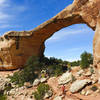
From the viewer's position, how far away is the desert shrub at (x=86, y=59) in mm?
14986

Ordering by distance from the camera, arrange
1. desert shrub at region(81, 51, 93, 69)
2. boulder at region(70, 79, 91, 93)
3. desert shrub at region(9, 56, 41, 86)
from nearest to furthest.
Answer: boulder at region(70, 79, 91, 93)
desert shrub at region(81, 51, 93, 69)
desert shrub at region(9, 56, 41, 86)

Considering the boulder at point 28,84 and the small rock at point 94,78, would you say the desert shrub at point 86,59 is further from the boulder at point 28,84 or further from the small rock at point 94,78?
the boulder at point 28,84

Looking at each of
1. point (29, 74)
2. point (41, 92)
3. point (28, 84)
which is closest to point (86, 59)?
point (41, 92)

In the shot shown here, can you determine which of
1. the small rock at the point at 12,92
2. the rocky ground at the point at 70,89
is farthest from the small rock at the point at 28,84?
the small rock at the point at 12,92

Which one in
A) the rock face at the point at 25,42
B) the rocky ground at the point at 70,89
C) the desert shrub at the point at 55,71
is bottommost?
the rocky ground at the point at 70,89

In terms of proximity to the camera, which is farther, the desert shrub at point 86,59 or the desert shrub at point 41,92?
the desert shrub at point 86,59

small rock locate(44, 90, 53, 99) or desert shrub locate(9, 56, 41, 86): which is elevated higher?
desert shrub locate(9, 56, 41, 86)

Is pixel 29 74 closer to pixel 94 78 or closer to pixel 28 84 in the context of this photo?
pixel 28 84

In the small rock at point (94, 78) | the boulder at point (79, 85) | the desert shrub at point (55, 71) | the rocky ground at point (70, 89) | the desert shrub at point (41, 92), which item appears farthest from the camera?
the desert shrub at point (55, 71)

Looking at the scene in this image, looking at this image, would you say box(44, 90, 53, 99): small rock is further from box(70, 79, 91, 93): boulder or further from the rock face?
the rock face

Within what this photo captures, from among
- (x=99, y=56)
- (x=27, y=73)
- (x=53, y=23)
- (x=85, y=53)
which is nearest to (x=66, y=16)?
(x=53, y=23)

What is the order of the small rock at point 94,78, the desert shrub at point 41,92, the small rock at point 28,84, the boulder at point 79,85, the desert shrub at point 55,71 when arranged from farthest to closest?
the desert shrub at point 55,71, the small rock at point 28,84, the desert shrub at point 41,92, the small rock at point 94,78, the boulder at point 79,85

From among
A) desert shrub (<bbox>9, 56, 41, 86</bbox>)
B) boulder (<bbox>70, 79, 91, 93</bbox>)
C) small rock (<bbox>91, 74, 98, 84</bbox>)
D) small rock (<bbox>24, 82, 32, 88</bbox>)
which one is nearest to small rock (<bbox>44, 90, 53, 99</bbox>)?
boulder (<bbox>70, 79, 91, 93</bbox>)

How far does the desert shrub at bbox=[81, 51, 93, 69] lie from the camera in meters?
15.0
